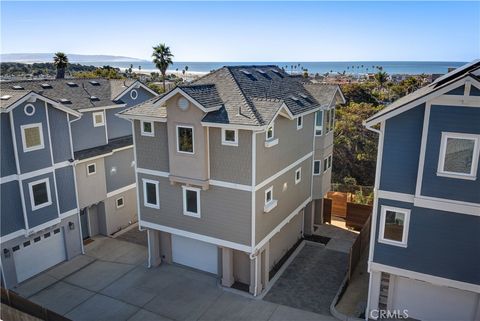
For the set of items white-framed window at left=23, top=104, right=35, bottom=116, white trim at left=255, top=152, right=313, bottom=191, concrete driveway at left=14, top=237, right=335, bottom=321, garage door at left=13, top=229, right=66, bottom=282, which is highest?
white-framed window at left=23, top=104, right=35, bottom=116

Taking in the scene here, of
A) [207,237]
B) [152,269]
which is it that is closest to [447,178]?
[207,237]

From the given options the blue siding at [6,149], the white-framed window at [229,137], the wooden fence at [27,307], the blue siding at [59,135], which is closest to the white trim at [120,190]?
the blue siding at [59,135]

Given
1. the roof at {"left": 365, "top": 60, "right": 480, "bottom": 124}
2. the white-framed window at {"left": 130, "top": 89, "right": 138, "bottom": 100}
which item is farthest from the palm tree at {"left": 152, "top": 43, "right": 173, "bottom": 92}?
the roof at {"left": 365, "top": 60, "right": 480, "bottom": 124}

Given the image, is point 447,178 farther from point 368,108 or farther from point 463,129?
point 368,108

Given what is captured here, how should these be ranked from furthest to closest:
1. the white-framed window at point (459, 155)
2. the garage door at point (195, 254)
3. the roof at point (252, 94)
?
the garage door at point (195, 254), the roof at point (252, 94), the white-framed window at point (459, 155)

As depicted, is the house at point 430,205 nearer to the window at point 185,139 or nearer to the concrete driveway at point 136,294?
the concrete driveway at point 136,294

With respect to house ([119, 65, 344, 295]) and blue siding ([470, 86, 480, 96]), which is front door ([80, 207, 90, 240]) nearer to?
house ([119, 65, 344, 295])
